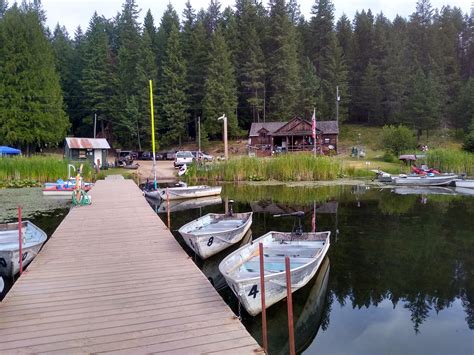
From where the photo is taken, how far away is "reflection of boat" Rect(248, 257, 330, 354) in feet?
24.4

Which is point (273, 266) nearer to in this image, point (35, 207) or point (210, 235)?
point (210, 235)

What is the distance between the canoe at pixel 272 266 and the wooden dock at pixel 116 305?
530mm

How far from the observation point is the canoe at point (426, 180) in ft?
99.6

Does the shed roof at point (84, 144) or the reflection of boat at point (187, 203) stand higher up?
the shed roof at point (84, 144)

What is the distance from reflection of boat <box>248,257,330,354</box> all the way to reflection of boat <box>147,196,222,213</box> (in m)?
12.2

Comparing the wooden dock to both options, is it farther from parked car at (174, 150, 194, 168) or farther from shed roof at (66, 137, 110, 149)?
parked car at (174, 150, 194, 168)

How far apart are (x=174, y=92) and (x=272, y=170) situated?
Result: 26.8 meters

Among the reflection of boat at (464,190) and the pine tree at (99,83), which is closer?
the reflection of boat at (464,190)

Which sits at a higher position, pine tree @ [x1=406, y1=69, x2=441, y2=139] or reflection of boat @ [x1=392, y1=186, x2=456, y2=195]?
pine tree @ [x1=406, y1=69, x2=441, y2=139]

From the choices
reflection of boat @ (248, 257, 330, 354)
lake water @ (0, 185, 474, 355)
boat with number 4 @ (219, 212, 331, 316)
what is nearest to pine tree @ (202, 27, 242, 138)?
lake water @ (0, 185, 474, 355)

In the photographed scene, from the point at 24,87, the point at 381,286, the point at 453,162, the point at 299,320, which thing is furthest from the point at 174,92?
the point at 299,320

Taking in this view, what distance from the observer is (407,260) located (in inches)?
478

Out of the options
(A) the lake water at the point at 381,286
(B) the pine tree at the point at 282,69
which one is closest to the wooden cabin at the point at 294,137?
(B) the pine tree at the point at 282,69

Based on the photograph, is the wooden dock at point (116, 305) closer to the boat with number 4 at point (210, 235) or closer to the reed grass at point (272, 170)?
the boat with number 4 at point (210, 235)
